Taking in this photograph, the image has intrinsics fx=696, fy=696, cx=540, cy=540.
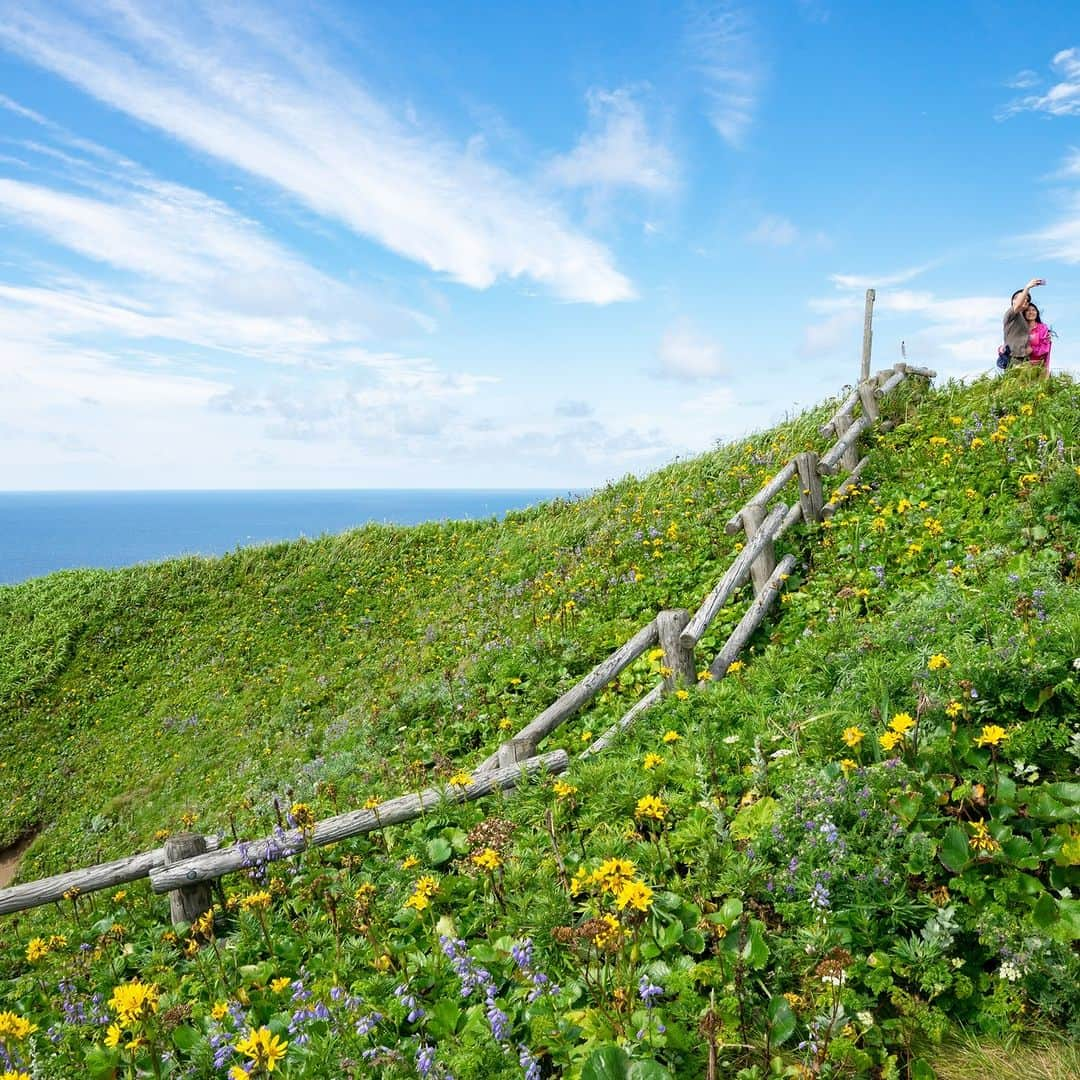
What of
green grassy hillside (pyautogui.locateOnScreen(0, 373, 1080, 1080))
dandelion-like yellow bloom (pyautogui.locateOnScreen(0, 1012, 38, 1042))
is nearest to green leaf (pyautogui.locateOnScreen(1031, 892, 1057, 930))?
green grassy hillside (pyautogui.locateOnScreen(0, 373, 1080, 1080))

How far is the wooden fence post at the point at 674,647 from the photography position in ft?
23.3

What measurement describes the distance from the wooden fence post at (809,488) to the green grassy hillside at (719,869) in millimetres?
398

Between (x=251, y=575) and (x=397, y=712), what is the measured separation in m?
13.7

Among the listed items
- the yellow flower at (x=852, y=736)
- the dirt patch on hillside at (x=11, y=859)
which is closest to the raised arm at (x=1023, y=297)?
the yellow flower at (x=852, y=736)

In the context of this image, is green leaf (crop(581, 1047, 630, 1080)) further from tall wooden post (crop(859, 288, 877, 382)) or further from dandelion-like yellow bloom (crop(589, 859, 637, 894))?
tall wooden post (crop(859, 288, 877, 382))

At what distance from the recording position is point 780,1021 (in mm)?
3016

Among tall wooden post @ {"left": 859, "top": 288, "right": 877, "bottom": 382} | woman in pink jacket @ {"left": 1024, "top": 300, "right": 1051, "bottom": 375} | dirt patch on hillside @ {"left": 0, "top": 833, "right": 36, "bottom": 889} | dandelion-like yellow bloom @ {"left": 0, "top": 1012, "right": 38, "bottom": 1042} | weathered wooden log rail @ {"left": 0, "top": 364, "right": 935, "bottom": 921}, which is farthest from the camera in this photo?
tall wooden post @ {"left": 859, "top": 288, "right": 877, "bottom": 382}

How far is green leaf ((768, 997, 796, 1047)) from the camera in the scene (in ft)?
9.71

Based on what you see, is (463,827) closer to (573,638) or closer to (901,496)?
(573,638)

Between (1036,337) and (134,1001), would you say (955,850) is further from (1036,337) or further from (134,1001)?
(1036,337)

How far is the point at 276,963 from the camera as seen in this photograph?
14.4 ft

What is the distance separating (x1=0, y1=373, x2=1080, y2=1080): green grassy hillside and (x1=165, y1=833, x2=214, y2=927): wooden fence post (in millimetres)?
210

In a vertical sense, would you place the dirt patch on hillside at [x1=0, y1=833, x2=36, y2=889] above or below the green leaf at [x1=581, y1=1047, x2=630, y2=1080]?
below

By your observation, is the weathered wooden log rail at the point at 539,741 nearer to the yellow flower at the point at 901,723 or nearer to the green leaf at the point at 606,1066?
the yellow flower at the point at 901,723
